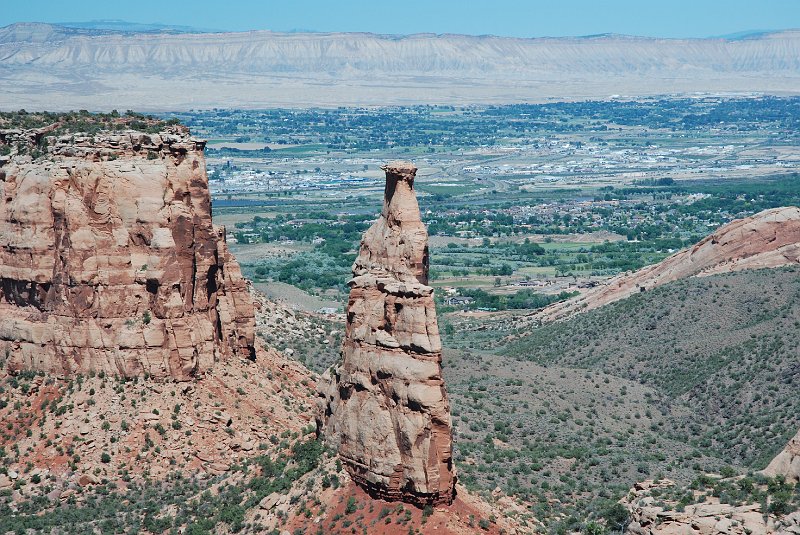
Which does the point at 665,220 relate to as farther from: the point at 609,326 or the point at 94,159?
the point at 94,159

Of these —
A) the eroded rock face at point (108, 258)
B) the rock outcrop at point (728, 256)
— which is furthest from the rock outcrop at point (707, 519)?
the rock outcrop at point (728, 256)

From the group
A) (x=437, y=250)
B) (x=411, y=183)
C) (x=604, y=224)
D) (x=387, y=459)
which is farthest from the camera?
(x=604, y=224)

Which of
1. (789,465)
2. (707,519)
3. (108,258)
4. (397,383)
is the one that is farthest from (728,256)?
(707,519)

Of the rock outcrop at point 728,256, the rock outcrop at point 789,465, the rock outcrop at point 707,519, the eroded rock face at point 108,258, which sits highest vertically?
the eroded rock face at point 108,258

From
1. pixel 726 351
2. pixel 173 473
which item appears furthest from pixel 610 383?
pixel 173 473

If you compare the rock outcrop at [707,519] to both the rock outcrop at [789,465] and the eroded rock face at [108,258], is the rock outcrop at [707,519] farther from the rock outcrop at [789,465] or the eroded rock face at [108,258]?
the eroded rock face at [108,258]

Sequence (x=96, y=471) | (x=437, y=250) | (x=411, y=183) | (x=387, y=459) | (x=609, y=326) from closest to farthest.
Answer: (x=387, y=459), (x=411, y=183), (x=96, y=471), (x=609, y=326), (x=437, y=250)

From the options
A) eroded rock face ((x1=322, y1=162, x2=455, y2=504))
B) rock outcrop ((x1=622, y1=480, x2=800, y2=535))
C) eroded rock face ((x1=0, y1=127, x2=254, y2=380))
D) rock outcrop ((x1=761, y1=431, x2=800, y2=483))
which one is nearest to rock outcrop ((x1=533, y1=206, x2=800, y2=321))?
eroded rock face ((x1=0, y1=127, x2=254, y2=380))
